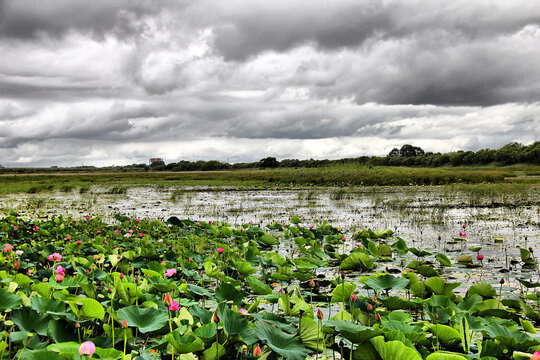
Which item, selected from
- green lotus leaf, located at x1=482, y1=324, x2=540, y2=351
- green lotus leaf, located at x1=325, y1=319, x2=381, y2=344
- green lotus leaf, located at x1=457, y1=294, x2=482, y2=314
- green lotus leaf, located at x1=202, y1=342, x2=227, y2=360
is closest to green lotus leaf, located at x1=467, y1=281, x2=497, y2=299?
green lotus leaf, located at x1=457, y1=294, x2=482, y2=314

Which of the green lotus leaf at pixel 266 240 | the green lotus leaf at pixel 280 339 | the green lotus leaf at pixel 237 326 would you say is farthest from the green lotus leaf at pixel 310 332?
the green lotus leaf at pixel 266 240

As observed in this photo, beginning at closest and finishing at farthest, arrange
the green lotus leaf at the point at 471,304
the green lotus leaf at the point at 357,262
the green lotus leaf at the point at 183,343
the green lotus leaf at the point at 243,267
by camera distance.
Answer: the green lotus leaf at the point at 183,343
the green lotus leaf at the point at 471,304
the green lotus leaf at the point at 243,267
the green lotus leaf at the point at 357,262

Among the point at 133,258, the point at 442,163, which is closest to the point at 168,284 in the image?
the point at 133,258

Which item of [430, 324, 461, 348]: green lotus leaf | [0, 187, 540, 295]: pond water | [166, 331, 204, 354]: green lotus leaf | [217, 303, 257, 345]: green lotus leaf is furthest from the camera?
[0, 187, 540, 295]: pond water

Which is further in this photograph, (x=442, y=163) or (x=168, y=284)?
(x=442, y=163)

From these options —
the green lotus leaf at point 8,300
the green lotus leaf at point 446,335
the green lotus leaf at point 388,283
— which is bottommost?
the green lotus leaf at point 446,335

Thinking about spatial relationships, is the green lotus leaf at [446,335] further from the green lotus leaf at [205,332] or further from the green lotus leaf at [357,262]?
the green lotus leaf at [357,262]

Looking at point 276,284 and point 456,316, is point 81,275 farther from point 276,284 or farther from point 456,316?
point 456,316

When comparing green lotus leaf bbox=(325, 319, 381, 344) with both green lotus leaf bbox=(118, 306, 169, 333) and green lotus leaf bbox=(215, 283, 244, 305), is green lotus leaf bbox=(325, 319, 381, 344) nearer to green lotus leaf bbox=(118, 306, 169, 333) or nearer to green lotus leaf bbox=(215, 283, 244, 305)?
green lotus leaf bbox=(215, 283, 244, 305)

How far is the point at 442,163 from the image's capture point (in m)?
65.1

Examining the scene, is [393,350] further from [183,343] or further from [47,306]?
[47,306]

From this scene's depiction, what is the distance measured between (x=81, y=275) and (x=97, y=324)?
3.28ft

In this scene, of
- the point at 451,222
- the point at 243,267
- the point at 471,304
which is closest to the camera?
the point at 471,304

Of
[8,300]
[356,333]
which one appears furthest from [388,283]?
[8,300]
